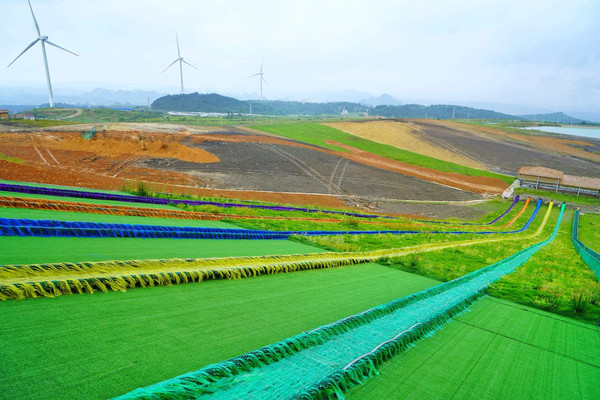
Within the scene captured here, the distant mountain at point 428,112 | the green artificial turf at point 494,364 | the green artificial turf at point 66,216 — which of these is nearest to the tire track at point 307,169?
the green artificial turf at point 66,216

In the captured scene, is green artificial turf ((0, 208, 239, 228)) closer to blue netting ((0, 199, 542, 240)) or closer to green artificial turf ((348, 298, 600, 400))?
blue netting ((0, 199, 542, 240))

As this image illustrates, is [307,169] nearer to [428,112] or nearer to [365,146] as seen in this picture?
[365,146]

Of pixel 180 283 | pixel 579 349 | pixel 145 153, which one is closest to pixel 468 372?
pixel 579 349

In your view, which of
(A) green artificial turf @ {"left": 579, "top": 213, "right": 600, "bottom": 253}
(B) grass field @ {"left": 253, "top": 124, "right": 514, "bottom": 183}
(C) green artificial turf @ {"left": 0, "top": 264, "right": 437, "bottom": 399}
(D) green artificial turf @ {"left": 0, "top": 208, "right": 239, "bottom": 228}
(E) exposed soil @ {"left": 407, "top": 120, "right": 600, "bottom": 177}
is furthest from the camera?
(E) exposed soil @ {"left": 407, "top": 120, "right": 600, "bottom": 177}

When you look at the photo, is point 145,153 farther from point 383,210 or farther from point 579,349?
point 579,349

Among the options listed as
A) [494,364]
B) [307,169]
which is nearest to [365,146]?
[307,169]

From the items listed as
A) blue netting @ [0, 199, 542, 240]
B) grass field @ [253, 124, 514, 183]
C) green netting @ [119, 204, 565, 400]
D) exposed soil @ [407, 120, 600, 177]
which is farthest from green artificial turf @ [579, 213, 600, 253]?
exposed soil @ [407, 120, 600, 177]
